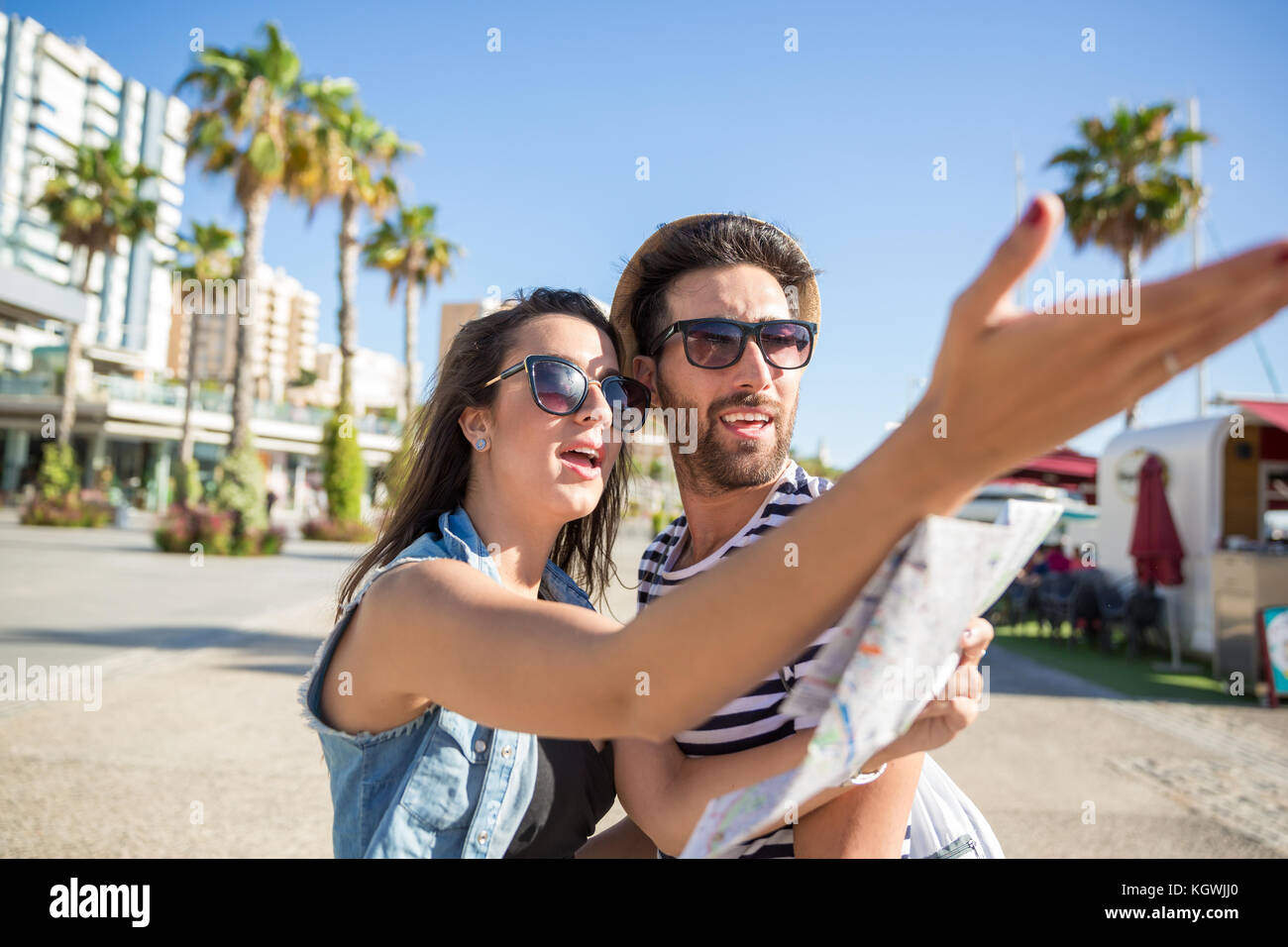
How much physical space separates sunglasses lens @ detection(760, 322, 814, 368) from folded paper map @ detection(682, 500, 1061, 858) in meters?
1.03

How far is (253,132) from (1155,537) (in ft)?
70.9

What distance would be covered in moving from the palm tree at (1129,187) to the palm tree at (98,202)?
1194 inches

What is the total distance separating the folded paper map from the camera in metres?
0.85

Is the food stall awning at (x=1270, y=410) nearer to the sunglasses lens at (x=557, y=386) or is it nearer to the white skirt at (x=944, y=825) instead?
the white skirt at (x=944, y=825)

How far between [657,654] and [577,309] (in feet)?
3.98

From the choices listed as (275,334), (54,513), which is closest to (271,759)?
(54,513)

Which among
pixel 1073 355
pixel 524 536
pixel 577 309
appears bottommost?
pixel 524 536

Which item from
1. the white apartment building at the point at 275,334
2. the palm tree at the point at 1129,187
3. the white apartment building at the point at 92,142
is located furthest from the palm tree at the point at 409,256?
the white apartment building at the point at 275,334

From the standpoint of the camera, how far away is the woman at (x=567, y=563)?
72 centimetres
